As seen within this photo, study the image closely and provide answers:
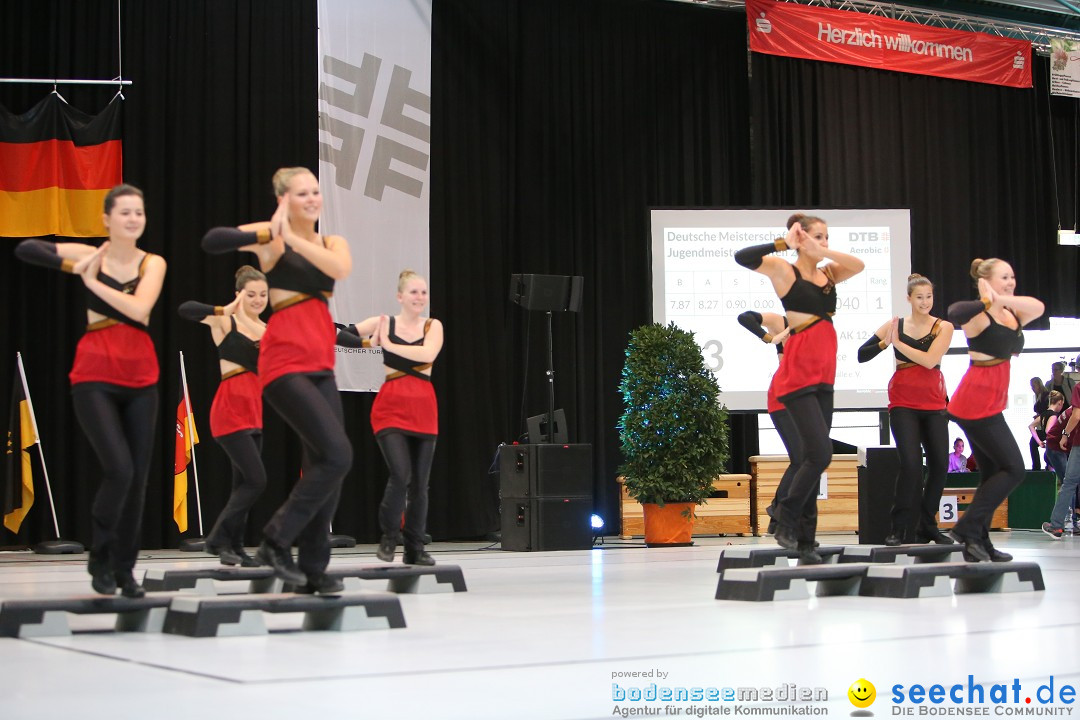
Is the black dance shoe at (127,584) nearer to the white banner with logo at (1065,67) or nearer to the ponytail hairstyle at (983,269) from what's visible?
the ponytail hairstyle at (983,269)

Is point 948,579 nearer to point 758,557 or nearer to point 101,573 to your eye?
point 758,557

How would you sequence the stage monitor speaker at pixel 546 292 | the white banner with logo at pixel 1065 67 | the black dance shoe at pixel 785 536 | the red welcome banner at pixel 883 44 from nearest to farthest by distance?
the black dance shoe at pixel 785 536, the stage monitor speaker at pixel 546 292, the red welcome banner at pixel 883 44, the white banner with logo at pixel 1065 67

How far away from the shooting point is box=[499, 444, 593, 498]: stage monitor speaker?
9852 mm

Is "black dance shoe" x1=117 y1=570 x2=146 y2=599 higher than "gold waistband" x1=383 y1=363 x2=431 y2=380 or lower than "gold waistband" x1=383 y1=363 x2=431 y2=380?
lower

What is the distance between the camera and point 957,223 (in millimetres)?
14062

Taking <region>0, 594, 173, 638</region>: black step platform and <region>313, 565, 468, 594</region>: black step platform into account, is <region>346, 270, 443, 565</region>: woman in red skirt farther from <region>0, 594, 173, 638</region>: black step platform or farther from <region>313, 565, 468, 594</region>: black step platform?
<region>0, 594, 173, 638</region>: black step platform

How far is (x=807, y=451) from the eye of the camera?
537 centimetres

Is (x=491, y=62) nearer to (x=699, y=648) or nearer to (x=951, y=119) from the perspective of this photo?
(x=951, y=119)

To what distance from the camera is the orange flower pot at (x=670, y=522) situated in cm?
1057

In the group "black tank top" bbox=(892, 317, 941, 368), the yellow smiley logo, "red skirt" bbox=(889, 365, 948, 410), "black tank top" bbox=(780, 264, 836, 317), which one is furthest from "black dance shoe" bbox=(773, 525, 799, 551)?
the yellow smiley logo

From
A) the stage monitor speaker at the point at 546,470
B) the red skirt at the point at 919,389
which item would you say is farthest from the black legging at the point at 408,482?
the stage monitor speaker at the point at 546,470

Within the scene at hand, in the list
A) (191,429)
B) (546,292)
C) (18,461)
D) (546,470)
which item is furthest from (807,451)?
(18,461)

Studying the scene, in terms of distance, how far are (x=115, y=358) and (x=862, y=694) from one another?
258 cm

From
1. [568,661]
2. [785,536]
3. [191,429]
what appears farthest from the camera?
[191,429]
